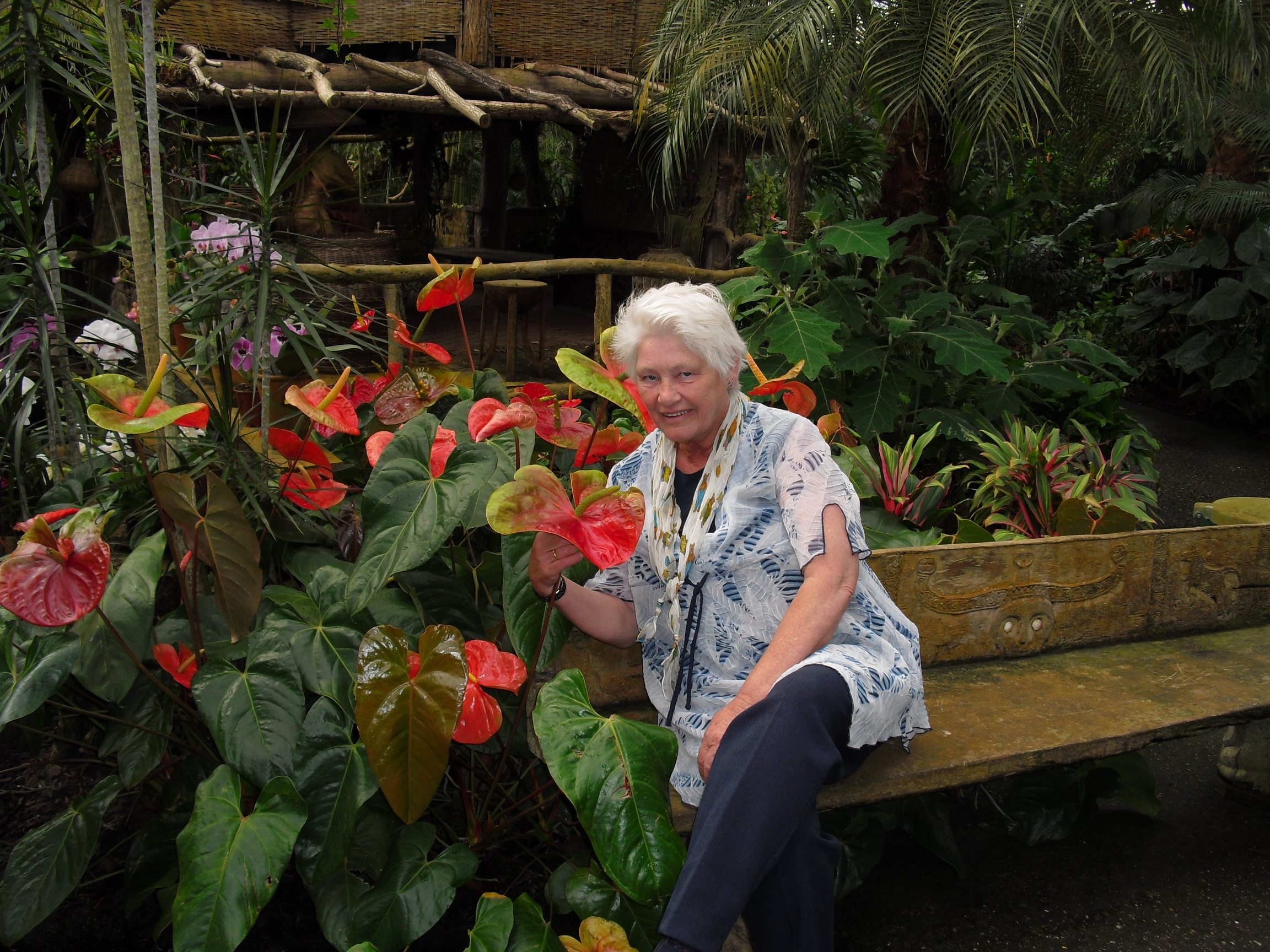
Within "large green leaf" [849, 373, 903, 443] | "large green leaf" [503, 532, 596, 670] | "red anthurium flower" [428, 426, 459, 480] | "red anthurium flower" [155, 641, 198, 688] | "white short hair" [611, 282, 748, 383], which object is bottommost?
"large green leaf" [849, 373, 903, 443]

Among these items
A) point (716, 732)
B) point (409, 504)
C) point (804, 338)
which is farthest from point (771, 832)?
point (804, 338)

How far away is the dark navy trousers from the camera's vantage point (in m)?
1.68

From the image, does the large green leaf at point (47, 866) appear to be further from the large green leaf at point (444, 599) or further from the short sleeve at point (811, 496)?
the short sleeve at point (811, 496)

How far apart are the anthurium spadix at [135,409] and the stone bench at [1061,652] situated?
97 cm

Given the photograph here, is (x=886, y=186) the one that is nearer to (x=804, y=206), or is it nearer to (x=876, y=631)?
(x=804, y=206)

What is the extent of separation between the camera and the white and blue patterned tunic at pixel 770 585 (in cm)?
207

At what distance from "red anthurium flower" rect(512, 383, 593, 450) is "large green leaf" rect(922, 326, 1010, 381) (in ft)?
7.80

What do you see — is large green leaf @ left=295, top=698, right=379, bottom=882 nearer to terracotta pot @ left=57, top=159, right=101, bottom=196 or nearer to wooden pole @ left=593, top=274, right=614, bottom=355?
wooden pole @ left=593, top=274, right=614, bottom=355

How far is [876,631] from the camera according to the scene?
2133 millimetres

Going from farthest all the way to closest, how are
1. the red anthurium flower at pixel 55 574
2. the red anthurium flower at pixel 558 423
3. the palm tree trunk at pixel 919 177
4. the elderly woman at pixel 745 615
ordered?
the palm tree trunk at pixel 919 177, the red anthurium flower at pixel 558 423, the elderly woman at pixel 745 615, the red anthurium flower at pixel 55 574

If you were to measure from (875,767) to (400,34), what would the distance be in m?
6.11

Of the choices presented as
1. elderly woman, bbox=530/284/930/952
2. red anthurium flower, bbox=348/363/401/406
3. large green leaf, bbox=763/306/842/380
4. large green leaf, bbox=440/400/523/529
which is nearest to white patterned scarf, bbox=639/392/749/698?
elderly woman, bbox=530/284/930/952

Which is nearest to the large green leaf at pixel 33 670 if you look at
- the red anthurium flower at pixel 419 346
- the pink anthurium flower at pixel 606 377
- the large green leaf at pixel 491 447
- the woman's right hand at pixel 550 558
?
the large green leaf at pixel 491 447

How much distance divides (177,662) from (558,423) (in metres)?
0.97
